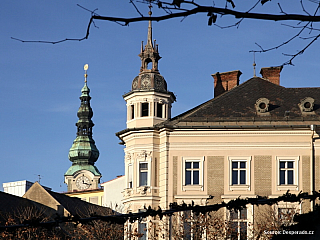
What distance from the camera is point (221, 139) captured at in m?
38.4

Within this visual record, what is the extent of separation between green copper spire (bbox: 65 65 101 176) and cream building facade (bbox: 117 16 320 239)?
83057 mm

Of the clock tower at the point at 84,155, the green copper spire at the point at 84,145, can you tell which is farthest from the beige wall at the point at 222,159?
the green copper spire at the point at 84,145

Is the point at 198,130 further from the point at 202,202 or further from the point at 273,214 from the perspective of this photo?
the point at 273,214

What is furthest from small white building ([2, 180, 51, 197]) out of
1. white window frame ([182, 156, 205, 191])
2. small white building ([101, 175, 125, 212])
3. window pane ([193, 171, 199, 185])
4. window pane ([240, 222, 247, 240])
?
window pane ([240, 222, 247, 240])

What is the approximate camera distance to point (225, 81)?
4572 centimetres

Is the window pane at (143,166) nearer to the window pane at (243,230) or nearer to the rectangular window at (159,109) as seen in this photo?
the rectangular window at (159,109)

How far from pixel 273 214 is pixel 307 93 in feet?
36.1

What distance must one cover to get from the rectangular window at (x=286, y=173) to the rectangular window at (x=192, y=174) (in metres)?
4.34

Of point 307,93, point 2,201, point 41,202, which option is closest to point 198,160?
point 307,93

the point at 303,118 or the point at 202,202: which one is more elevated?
the point at 303,118

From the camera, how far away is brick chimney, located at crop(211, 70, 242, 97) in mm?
45438

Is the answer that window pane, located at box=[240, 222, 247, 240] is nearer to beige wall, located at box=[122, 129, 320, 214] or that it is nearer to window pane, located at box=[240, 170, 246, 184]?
beige wall, located at box=[122, 129, 320, 214]

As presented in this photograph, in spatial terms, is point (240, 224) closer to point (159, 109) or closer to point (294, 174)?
point (294, 174)

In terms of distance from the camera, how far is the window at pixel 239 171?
38031 millimetres
